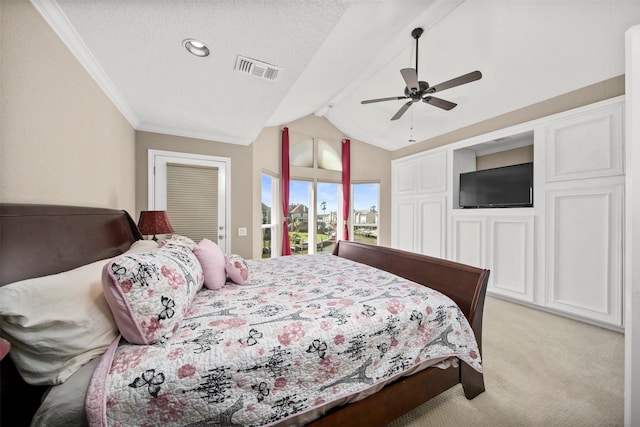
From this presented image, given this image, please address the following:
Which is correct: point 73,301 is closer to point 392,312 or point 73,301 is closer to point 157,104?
point 392,312

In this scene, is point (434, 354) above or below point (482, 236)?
below

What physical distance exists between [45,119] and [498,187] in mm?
4502

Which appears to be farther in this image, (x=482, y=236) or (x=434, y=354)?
(x=482, y=236)

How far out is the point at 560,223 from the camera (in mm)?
2629

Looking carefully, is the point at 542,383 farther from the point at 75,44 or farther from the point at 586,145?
the point at 75,44

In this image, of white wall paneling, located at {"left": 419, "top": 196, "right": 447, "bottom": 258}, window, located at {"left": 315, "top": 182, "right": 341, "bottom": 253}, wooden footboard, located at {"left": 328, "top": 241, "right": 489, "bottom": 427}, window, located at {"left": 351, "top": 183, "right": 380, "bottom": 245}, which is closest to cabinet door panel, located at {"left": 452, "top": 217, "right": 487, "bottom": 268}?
white wall paneling, located at {"left": 419, "top": 196, "right": 447, "bottom": 258}

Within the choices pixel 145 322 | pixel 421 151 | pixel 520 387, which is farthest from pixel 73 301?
pixel 421 151

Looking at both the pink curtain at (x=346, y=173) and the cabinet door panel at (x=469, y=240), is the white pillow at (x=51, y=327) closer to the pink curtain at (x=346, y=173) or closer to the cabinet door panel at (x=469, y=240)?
the cabinet door panel at (x=469, y=240)

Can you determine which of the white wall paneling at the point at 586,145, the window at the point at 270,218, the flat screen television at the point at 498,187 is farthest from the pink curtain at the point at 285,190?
the white wall paneling at the point at 586,145

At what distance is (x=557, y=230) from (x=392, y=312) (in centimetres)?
286

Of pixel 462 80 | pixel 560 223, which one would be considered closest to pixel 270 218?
pixel 462 80

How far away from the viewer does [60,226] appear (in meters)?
1.17

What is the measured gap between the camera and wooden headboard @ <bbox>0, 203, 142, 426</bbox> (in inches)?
29.2

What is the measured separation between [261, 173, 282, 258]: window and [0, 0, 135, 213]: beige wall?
8.27 ft
